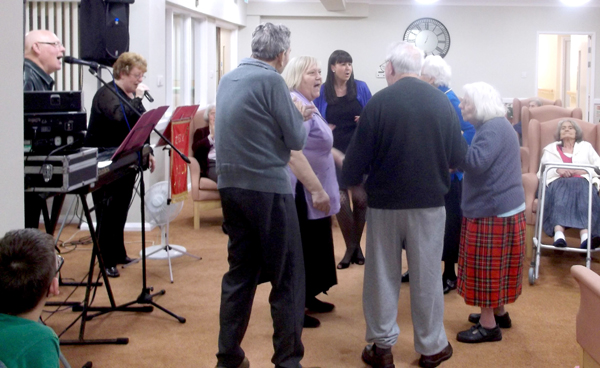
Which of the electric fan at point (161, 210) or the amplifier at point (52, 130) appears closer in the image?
the amplifier at point (52, 130)

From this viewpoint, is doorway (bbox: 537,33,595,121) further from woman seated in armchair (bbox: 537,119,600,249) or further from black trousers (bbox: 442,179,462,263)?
black trousers (bbox: 442,179,462,263)

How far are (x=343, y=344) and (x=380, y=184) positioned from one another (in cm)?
95

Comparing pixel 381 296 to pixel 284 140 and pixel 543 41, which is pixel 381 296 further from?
pixel 543 41

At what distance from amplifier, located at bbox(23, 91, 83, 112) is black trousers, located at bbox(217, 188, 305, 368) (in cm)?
77

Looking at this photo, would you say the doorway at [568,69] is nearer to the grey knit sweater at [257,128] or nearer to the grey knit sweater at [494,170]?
the grey knit sweater at [494,170]

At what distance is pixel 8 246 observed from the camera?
1.52 metres

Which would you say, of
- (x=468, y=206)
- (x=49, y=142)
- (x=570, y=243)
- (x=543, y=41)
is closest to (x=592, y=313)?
(x=468, y=206)

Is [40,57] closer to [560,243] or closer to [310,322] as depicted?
[310,322]

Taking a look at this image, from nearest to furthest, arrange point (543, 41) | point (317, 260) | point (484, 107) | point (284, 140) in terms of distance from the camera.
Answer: point (284, 140) < point (484, 107) < point (317, 260) < point (543, 41)

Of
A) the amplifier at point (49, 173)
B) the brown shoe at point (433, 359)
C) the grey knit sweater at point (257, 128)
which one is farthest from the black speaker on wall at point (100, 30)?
the brown shoe at point (433, 359)

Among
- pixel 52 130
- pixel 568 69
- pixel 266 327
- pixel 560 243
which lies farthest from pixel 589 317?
pixel 568 69

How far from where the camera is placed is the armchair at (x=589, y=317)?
2018 millimetres

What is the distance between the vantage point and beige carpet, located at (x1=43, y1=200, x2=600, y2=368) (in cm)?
310

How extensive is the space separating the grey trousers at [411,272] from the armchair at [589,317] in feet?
2.26
